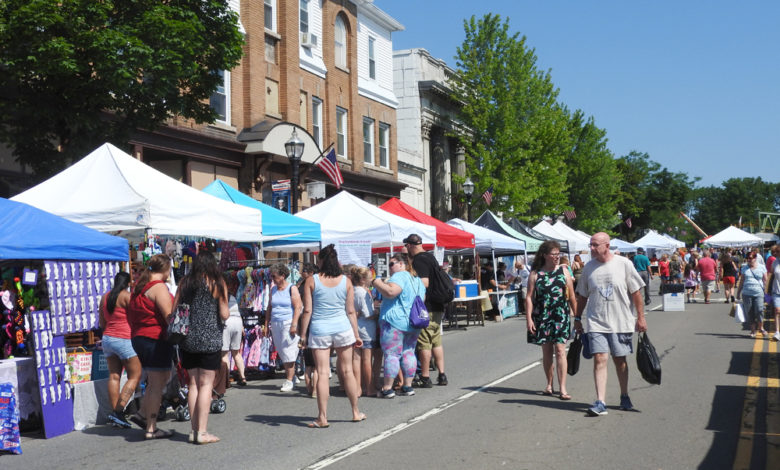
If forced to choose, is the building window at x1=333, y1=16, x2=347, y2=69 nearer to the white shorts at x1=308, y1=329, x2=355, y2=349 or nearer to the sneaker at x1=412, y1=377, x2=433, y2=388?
the sneaker at x1=412, y1=377, x2=433, y2=388

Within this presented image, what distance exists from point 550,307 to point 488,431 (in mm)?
2286

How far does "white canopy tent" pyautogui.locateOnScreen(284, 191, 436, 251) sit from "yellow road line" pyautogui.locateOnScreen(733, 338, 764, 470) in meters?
6.97

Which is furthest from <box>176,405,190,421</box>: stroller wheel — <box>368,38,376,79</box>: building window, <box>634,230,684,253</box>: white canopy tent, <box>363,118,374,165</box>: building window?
<box>634,230,684,253</box>: white canopy tent

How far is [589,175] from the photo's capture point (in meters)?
52.4

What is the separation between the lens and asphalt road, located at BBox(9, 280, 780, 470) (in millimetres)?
6840

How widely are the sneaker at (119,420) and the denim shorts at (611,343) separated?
16.7 feet

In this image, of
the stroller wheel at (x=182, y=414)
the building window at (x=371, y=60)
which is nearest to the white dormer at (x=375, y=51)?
the building window at (x=371, y=60)

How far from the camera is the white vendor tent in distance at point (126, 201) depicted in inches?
420

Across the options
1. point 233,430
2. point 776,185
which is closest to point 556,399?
point 233,430

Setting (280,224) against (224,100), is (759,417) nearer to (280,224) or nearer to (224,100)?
(280,224)

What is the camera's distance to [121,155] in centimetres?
1163

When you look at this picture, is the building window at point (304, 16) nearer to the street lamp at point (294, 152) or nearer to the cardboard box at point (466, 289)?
the cardboard box at point (466, 289)

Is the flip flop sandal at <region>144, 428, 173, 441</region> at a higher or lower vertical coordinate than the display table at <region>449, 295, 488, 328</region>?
lower

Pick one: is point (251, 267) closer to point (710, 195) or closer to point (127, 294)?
point (127, 294)
